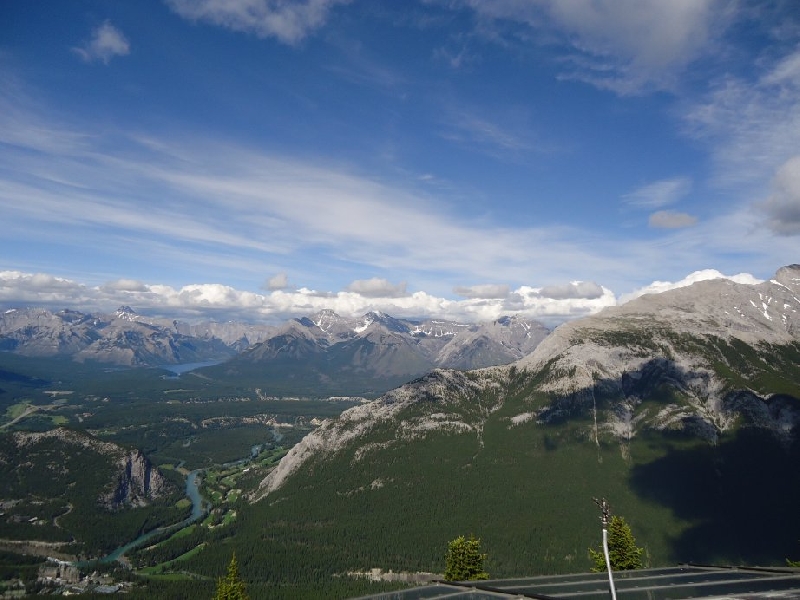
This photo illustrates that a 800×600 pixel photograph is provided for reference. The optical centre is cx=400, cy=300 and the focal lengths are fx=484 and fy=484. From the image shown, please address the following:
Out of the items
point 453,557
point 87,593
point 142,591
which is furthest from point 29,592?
point 453,557

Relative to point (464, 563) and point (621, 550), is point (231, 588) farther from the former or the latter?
point (621, 550)

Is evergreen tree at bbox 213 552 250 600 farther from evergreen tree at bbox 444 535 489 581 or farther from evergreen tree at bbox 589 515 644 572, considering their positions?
evergreen tree at bbox 589 515 644 572

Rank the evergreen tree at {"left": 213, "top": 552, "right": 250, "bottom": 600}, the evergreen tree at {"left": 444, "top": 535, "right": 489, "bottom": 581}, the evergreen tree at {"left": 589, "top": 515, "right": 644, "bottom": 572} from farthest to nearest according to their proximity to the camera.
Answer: the evergreen tree at {"left": 444, "top": 535, "right": 489, "bottom": 581} < the evergreen tree at {"left": 589, "top": 515, "right": 644, "bottom": 572} < the evergreen tree at {"left": 213, "top": 552, "right": 250, "bottom": 600}

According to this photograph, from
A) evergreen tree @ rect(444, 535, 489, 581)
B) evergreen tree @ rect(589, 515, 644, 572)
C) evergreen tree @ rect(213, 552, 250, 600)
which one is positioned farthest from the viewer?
evergreen tree @ rect(444, 535, 489, 581)

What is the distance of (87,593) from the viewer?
629ft

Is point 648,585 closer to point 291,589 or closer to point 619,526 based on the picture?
point 619,526

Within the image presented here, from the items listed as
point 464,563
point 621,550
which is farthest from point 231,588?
point 621,550

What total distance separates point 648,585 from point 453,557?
42.2 meters

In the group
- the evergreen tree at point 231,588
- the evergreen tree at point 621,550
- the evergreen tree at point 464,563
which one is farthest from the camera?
the evergreen tree at point 464,563

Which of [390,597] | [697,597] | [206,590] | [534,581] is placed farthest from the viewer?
[206,590]

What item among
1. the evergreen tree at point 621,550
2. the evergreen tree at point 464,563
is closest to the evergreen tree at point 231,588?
the evergreen tree at point 464,563

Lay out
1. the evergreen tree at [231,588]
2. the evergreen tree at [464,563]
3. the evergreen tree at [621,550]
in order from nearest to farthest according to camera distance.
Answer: the evergreen tree at [231,588] → the evergreen tree at [621,550] → the evergreen tree at [464,563]

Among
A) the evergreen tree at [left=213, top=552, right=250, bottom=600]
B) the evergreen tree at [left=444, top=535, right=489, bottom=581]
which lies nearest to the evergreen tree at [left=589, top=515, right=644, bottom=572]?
the evergreen tree at [left=444, top=535, right=489, bottom=581]

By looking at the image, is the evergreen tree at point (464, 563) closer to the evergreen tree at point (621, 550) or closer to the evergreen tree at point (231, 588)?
the evergreen tree at point (621, 550)
